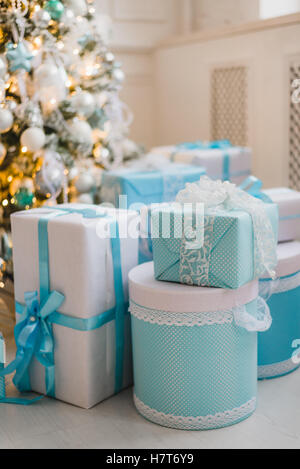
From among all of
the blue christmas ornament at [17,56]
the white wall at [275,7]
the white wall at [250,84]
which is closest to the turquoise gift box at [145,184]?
the blue christmas ornament at [17,56]

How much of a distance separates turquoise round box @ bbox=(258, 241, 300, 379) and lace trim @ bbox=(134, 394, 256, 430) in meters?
0.27

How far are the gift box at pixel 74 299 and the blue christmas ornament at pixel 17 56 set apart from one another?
0.70 meters

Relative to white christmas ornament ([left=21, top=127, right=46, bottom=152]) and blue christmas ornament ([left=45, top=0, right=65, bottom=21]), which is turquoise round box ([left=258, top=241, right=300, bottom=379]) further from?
blue christmas ornament ([left=45, top=0, right=65, bottom=21])

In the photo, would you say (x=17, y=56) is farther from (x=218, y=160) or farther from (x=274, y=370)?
(x=274, y=370)

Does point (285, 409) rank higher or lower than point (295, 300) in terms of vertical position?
lower

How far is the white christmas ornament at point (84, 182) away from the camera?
2623mm

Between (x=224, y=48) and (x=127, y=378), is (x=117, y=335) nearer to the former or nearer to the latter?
(x=127, y=378)

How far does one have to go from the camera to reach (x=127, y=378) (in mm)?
1889

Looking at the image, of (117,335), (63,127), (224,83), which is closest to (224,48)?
(224,83)

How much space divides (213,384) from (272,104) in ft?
6.98

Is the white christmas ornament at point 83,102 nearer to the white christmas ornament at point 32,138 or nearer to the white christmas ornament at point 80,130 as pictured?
the white christmas ornament at point 80,130

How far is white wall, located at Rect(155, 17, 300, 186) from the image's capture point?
3240mm

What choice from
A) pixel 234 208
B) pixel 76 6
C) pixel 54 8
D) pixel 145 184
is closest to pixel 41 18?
pixel 54 8

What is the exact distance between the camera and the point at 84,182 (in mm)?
2625
